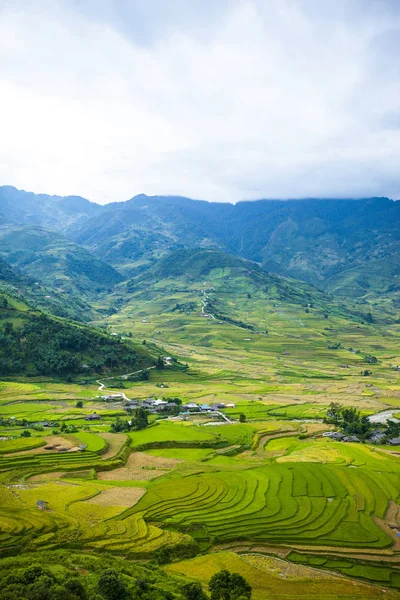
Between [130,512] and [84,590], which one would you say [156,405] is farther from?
[84,590]

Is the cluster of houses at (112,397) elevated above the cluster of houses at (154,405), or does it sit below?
below

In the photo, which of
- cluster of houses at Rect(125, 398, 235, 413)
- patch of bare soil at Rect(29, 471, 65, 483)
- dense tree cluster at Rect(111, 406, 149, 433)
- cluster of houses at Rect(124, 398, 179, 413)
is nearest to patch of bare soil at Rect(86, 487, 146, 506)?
patch of bare soil at Rect(29, 471, 65, 483)

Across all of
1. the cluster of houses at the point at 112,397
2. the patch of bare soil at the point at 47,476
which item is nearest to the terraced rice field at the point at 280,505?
the patch of bare soil at the point at 47,476

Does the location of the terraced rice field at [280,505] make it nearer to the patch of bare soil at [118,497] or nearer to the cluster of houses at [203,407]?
the patch of bare soil at [118,497]

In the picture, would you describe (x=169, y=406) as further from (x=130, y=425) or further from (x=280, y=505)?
(x=280, y=505)

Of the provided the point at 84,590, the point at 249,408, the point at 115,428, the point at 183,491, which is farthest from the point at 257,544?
the point at 249,408

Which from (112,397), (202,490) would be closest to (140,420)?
(112,397)

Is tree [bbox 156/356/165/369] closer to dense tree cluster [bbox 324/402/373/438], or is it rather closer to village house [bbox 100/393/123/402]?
village house [bbox 100/393/123/402]
